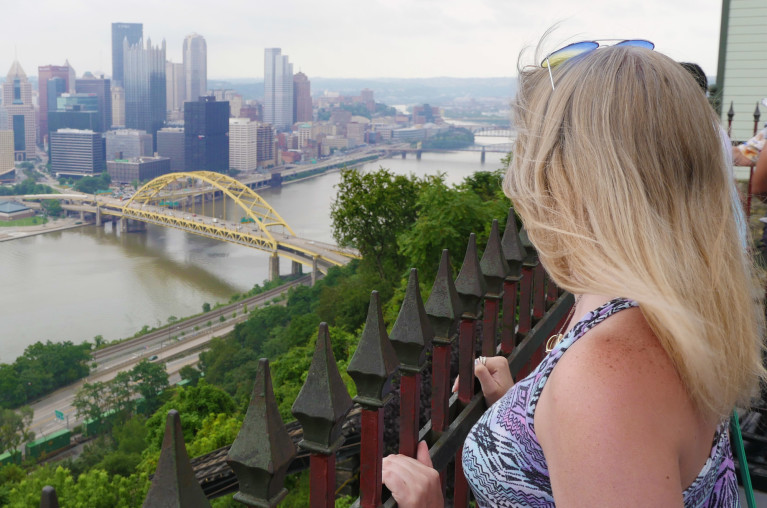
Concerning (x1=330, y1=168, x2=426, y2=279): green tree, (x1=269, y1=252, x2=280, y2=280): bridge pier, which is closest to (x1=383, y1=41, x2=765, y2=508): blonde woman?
(x1=330, y1=168, x2=426, y2=279): green tree

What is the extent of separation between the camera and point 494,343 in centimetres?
128

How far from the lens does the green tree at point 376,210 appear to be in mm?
14258

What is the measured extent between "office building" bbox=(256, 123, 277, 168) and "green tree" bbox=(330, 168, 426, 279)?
39.8 meters

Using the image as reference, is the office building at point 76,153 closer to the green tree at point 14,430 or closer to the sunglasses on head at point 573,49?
the green tree at point 14,430

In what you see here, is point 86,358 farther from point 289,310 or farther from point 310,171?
point 310,171

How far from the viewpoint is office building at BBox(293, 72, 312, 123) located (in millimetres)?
71000

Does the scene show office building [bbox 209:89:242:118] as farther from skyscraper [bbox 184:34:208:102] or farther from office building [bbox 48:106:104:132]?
Result: office building [bbox 48:106:104:132]

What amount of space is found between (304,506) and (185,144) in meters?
51.3

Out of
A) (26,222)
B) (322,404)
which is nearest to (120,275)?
(26,222)

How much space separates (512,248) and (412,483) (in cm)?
61

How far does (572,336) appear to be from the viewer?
65 centimetres

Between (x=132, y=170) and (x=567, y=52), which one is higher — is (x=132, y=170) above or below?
below

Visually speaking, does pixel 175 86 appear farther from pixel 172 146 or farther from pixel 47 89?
pixel 172 146

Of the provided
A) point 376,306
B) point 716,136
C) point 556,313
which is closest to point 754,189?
point 556,313
